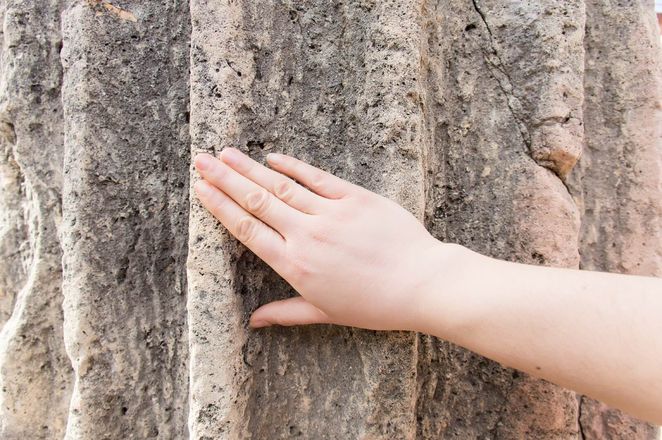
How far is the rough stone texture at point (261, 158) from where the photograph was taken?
2.00 feet

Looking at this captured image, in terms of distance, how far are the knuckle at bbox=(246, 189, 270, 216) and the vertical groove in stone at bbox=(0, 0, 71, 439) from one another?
365mm

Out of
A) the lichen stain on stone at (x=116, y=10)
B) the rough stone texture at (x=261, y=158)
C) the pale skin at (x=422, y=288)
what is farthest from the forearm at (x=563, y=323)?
the lichen stain on stone at (x=116, y=10)

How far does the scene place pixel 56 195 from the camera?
2.49ft

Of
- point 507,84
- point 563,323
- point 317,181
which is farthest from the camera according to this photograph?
point 507,84

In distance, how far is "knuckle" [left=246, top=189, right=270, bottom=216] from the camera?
584 millimetres

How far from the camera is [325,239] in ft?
1.87

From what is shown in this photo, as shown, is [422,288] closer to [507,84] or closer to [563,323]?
[563,323]

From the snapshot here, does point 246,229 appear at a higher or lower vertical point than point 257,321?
higher

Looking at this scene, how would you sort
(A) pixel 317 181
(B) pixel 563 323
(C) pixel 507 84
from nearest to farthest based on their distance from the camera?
(B) pixel 563 323, (A) pixel 317 181, (C) pixel 507 84

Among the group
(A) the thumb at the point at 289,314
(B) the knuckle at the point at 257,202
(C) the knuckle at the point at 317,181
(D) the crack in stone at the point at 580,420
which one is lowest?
(D) the crack in stone at the point at 580,420

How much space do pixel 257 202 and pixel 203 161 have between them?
0.27 feet

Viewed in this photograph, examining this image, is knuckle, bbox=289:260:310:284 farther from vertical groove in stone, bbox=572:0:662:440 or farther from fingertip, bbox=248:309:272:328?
vertical groove in stone, bbox=572:0:662:440

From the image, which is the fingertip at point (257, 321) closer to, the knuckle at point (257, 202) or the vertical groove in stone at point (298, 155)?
the vertical groove in stone at point (298, 155)

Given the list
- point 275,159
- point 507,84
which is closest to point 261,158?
point 275,159
